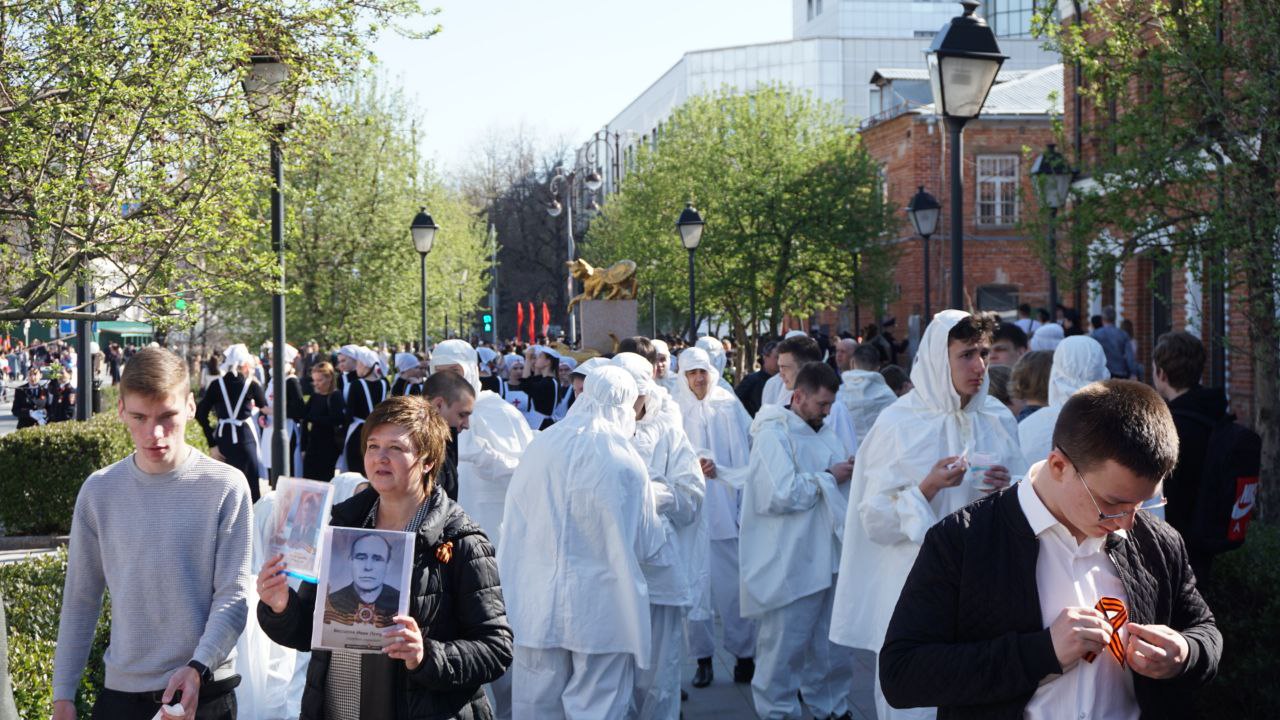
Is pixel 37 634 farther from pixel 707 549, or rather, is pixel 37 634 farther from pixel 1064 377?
pixel 1064 377

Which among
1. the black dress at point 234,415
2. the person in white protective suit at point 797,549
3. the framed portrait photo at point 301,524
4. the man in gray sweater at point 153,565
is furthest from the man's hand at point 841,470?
the black dress at point 234,415

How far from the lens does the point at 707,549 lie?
877cm

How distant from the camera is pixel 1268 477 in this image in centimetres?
998

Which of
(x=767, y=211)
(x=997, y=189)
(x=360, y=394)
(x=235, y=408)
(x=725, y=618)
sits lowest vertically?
(x=725, y=618)

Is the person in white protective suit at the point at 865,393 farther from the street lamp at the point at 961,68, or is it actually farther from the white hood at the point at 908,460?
the white hood at the point at 908,460

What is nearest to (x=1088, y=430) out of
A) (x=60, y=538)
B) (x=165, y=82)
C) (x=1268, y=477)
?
(x=165, y=82)

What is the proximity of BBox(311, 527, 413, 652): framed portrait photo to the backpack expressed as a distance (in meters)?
3.55

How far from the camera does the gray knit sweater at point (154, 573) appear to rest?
13.7ft

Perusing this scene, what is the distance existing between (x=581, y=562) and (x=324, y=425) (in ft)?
25.7

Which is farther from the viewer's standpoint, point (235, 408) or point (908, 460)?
point (235, 408)

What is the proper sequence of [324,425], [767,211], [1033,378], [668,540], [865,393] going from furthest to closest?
[767,211]
[324,425]
[865,393]
[668,540]
[1033,378]

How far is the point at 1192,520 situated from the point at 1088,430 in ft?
11.0

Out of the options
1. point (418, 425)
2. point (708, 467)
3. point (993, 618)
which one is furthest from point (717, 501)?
point (993, 618)

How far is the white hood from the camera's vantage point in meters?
5.80
